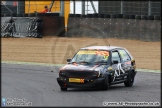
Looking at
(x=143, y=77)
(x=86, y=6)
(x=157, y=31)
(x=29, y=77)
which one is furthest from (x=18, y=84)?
(x=86, y=6)

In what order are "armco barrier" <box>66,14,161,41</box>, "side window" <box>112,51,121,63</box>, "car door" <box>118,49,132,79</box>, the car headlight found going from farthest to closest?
"armco barrier" <box>66,14,161,41</box> < "car door" <box>118,49,132,79</box> < "side window" <box>112,51,121,63</box> < the car headlight

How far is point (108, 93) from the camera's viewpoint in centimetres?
1263

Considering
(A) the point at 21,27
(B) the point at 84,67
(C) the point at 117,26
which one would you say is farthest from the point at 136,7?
(B) the point at 84,67

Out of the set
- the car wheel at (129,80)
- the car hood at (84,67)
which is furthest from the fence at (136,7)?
the car hood at (84,67)

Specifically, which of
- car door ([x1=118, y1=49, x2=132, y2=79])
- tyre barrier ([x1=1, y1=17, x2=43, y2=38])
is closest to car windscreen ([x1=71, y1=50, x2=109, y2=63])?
car door ([x1=118, y1=49, x2=132, y2=79])

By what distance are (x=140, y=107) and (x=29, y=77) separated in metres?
7.07

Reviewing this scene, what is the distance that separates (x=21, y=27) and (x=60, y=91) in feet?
56.3

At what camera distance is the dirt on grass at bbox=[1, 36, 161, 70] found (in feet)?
76.0

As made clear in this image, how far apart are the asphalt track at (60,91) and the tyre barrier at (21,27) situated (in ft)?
37.1

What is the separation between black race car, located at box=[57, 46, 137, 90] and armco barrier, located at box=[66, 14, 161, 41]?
1258 centimetres

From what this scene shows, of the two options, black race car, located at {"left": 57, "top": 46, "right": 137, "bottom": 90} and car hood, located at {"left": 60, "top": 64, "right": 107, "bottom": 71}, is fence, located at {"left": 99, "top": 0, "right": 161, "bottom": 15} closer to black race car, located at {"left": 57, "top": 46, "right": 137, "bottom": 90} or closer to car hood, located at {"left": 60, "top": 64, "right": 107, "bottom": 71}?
black race car, located at {"left": 57, "top": 46, "right": 137, "bottom": 90}

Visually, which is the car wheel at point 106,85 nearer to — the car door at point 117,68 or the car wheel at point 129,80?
the car door at point 117,68

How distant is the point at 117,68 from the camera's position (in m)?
13.9

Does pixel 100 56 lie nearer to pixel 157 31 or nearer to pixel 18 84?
pixel 18 84
